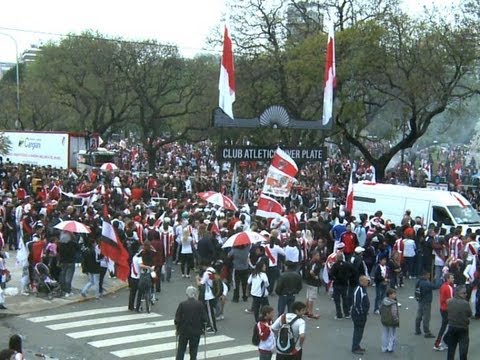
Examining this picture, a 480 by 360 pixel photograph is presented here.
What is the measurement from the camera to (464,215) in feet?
76.1

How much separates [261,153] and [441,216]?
665 cm

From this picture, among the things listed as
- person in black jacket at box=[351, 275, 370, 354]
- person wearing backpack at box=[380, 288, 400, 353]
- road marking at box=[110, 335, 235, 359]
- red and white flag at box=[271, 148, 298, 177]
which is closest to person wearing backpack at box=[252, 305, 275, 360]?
person in black jacket at box=[351, 275, 370, 354]

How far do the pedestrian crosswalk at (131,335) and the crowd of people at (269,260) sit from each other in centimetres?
48

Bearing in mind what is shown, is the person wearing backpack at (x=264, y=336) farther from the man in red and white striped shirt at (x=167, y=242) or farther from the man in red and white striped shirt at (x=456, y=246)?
the man in red and white striped shirt at (x=456, y=246)

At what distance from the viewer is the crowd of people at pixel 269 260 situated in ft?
41.1

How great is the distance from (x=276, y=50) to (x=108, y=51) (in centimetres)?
1731

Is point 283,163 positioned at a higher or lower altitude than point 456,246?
higher

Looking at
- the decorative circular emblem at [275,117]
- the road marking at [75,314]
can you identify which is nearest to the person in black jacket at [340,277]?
the road marking at [75,314]

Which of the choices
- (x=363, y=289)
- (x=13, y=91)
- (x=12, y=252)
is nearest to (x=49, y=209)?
(x=12, y=252)

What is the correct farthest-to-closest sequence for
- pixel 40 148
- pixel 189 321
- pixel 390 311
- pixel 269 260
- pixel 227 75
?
1. pixel 40 148
2. pixel 227 75
3. pixel 269 260
4. pixel 390 311
5. pixel 189 321

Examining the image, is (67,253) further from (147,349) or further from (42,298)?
(147,349)

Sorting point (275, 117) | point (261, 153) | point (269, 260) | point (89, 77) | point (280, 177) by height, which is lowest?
point (269, 260)

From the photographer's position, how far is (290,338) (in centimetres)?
966

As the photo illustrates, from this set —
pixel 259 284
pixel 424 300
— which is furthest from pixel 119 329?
pixel 424 300
